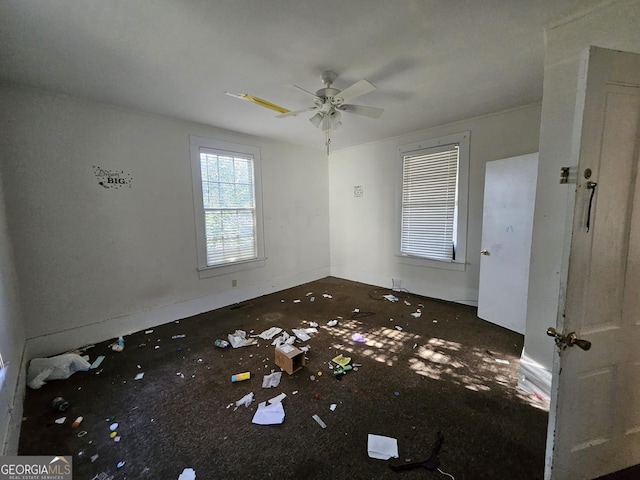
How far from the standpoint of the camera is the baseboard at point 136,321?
2547mm

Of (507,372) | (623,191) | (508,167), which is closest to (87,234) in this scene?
(623,191)

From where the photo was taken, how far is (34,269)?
2482 millimetres

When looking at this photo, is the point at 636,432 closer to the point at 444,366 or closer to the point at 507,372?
the point at 507,372

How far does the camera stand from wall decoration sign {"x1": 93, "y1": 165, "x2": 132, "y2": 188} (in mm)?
2784

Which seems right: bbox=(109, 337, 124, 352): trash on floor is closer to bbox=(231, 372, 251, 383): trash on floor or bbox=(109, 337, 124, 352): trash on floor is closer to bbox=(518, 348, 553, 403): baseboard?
bbox=(231, 372, 251, 383): trash on floor

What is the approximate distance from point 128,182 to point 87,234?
70 cm

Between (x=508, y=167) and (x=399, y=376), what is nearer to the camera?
(x=399, y=376)

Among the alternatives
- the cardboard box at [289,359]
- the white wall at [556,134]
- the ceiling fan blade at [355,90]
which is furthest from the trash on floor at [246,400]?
the ceiling fan blade at [355,90]

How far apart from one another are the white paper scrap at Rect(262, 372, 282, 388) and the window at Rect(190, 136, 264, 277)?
2.00m

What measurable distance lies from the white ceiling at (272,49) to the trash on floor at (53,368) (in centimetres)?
247

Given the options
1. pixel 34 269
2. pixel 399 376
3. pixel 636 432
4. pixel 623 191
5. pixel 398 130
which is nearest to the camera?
pixel 623 191

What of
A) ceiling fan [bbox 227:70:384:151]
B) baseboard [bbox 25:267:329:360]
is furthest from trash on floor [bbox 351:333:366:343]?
ceiling fan [bbox 227:70:384:151]

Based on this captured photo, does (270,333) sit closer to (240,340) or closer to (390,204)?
(240,340)

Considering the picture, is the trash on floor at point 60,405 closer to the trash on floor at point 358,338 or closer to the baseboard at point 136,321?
the baseboard at point 136,321
